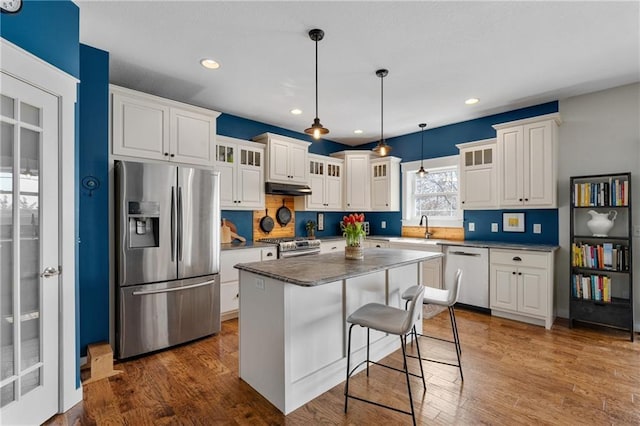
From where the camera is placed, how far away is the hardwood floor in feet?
6.48

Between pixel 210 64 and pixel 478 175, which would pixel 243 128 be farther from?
pixel 478 175

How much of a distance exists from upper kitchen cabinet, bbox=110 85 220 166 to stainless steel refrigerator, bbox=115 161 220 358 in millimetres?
252

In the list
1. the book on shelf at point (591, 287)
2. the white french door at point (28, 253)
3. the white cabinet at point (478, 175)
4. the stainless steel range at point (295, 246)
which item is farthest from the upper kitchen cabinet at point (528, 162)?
the white french door at point (28, 253)

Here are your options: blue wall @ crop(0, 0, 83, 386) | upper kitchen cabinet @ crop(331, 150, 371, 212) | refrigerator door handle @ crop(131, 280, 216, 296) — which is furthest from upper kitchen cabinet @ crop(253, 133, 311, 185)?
blue wall @ crop(0, 0, 83, 386)

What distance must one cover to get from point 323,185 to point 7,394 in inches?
166

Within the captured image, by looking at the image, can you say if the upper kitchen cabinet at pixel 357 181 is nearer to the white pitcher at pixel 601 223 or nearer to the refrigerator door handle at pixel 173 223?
the white pitcher at pixel 601 223

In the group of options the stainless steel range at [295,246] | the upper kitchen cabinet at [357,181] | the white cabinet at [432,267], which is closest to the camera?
the stainless steel range at [295,246]

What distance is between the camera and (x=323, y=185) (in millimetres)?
5266

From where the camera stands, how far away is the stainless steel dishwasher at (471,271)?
3.98 meters

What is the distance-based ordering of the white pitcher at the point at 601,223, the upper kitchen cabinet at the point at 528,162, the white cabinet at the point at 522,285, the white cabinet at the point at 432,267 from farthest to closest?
1. the white cabinet at the point at 432,267
2. the upper kitchen cabinet at the point at 528,162
3. the white cabinet at the point at 522,285
4. the white pitcher at the point at 601,223

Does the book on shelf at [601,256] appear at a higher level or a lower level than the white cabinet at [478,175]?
lower

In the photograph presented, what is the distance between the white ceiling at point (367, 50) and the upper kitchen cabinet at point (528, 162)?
0.36 m

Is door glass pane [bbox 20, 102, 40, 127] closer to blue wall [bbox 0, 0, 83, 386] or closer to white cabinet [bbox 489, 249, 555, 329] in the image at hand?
blue wall [bbox 0, 0, 83, 386]

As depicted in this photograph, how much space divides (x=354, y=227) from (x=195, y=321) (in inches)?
74.8
